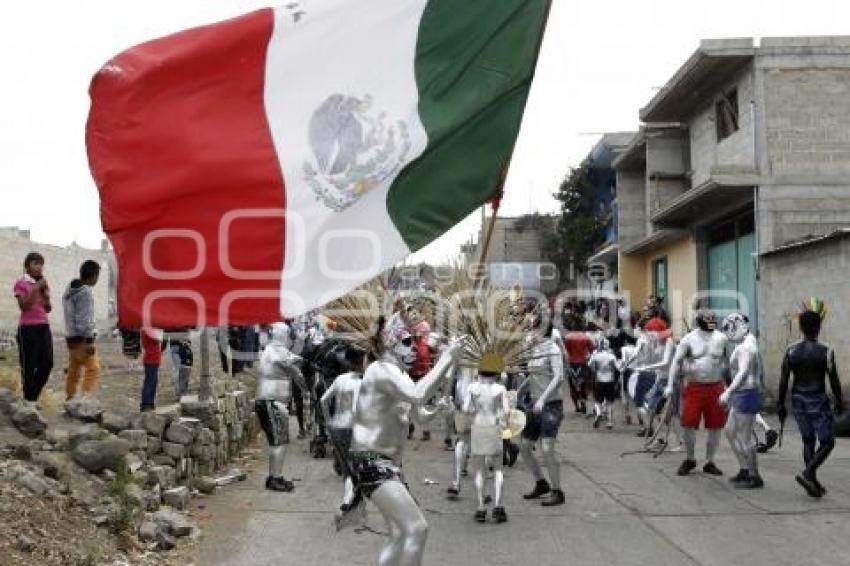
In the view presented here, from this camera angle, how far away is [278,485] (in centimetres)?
964

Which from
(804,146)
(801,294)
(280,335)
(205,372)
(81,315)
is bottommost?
(205,372)

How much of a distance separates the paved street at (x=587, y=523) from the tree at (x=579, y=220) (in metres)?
22.9

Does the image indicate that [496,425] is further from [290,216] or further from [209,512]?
[290,216]

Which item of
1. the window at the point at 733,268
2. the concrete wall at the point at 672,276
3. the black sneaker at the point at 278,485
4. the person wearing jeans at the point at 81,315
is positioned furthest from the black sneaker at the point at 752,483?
the concrete wall at the point at 672,276

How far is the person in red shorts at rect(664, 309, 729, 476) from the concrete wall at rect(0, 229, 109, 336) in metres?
19.5

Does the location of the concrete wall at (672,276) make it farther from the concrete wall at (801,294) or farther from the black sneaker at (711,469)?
the black sneaker at (711,469)

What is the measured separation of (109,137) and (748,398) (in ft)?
25.2

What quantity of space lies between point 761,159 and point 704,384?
369 inches

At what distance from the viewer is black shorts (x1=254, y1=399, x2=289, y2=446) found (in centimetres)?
977

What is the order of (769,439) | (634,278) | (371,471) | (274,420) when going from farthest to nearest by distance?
(634,278) < (769,439) < (274,420) < (371,471)

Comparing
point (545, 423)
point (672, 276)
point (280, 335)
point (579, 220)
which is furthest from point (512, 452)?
point (579, 220)

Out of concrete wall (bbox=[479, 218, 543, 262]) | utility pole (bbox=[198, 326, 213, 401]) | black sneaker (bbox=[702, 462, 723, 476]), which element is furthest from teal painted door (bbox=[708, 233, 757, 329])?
concrete wall (bbox=[479, 218, 543, 262])

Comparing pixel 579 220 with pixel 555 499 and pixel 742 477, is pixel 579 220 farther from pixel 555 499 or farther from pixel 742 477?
pixel 555 499

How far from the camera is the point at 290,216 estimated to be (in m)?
4.84
